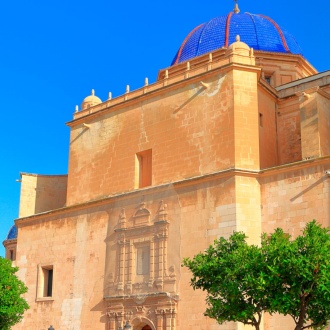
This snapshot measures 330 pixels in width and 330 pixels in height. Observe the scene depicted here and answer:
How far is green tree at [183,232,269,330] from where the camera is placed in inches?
519

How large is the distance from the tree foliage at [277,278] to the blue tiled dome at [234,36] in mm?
16469

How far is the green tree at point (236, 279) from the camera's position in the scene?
1317cm

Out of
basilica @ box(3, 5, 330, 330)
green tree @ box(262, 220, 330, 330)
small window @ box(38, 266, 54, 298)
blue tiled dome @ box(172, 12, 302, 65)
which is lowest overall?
green tree @ box(262, 220, 330, 330)

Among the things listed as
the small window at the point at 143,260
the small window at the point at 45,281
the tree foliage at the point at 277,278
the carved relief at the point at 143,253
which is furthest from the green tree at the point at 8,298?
the tree foliage at the point at 277,278

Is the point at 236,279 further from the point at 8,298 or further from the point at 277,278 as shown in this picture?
the point at 8,298

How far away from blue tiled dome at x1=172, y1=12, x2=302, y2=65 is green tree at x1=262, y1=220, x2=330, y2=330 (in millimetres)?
17034

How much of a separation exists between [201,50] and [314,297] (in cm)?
1818

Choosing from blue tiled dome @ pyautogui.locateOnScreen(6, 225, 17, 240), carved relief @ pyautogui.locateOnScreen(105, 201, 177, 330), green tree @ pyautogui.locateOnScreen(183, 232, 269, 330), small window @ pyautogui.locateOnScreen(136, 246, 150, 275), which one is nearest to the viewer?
green tree @ pyautogui.locateOnScreen(183, 232, 269, 330)

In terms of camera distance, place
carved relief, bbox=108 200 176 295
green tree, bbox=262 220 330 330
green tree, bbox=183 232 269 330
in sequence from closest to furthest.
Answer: green tree, bbox=262 220 330 330 < green tree, bbox=183 232 269 330 < carved relief, bbox=108 200 176 295

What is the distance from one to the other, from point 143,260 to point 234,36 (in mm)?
12683

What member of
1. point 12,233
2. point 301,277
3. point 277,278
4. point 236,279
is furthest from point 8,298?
point 12,233

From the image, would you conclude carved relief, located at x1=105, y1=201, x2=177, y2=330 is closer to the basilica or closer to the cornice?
the basilica

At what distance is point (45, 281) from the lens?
24.5 meters

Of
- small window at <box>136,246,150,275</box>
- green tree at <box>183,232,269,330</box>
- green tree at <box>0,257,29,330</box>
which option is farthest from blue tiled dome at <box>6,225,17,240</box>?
green tree at <box>183,232,269,330</box>
